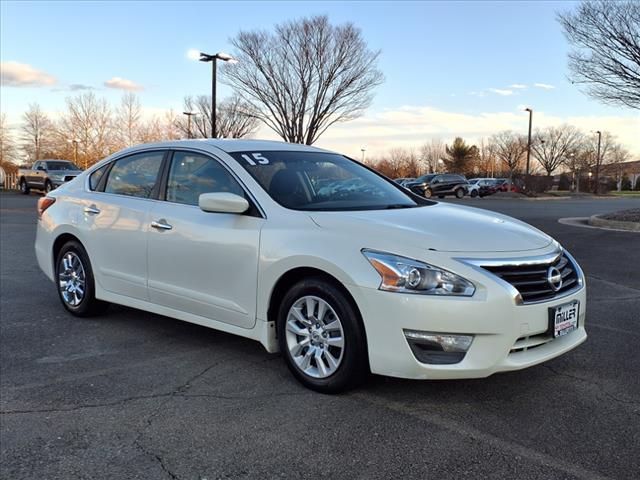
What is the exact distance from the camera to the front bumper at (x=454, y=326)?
124 inches

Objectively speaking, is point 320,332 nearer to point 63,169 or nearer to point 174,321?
point 174,321

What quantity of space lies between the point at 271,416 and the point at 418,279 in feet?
3.67

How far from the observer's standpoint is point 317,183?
14.2 ft

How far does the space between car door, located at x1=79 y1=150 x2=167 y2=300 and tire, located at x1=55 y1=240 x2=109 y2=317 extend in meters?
0.17

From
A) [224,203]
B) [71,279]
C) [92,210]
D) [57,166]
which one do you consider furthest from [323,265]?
[57,166]

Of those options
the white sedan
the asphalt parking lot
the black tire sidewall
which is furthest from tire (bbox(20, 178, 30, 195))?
the asphalt parking lot

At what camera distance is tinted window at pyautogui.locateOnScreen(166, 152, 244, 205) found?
4239mm

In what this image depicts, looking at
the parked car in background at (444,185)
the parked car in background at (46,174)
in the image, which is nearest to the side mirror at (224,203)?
the parked car in background at (46,174)

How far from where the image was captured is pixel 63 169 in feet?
91.3

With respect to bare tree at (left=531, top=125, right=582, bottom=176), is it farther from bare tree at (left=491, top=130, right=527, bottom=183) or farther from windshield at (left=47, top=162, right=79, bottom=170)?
windshield at (left=47, top=162, right=79, bottom=170)

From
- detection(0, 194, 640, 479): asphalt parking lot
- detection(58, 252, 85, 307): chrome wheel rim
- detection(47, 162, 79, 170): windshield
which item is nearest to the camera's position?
detection(0, 194, 640, 479): asphalt parking lot

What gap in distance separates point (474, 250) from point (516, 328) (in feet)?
1.58

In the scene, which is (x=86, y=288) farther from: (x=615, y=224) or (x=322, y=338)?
(x=615, y=224)

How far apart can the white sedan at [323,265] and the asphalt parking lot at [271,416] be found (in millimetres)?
290
